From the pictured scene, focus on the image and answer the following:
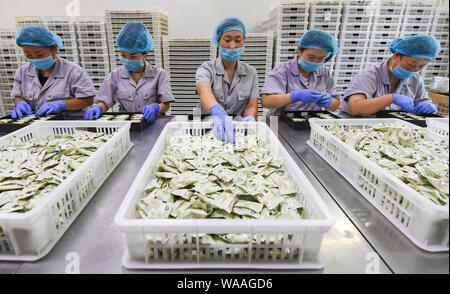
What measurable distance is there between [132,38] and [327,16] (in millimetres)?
2127

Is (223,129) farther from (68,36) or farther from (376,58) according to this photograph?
(68,36)

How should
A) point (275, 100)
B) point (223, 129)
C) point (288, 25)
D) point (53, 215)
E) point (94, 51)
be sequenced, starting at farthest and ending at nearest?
1. point (94, 51)
2. point (288, 25)
3. point (275, 100)
4. point (223, 129)
5. point (53, 215)

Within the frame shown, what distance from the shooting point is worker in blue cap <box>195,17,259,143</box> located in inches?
85.7

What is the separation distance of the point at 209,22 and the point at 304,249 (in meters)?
1.74

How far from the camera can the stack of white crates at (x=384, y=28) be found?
1652mm

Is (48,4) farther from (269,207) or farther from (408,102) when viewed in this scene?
(408,102)

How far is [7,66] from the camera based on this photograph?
2.76 meters

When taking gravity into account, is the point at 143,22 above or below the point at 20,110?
above

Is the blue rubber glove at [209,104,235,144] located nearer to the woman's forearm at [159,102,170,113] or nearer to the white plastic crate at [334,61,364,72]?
the woman's forearm at [159,102,170,113]

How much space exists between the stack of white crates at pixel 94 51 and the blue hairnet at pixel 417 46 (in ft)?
10.8

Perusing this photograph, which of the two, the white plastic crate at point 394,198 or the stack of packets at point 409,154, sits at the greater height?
the stack of packets at point 409,154

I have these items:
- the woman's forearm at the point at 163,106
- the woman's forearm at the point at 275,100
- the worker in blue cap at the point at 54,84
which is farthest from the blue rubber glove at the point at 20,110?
the woman's forearm at the point at 275,100

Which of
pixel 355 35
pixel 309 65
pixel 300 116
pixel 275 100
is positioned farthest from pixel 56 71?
pixel 355 35

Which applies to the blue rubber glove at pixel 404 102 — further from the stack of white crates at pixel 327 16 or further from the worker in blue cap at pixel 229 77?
the worker in blue cap at pixel 229 77
